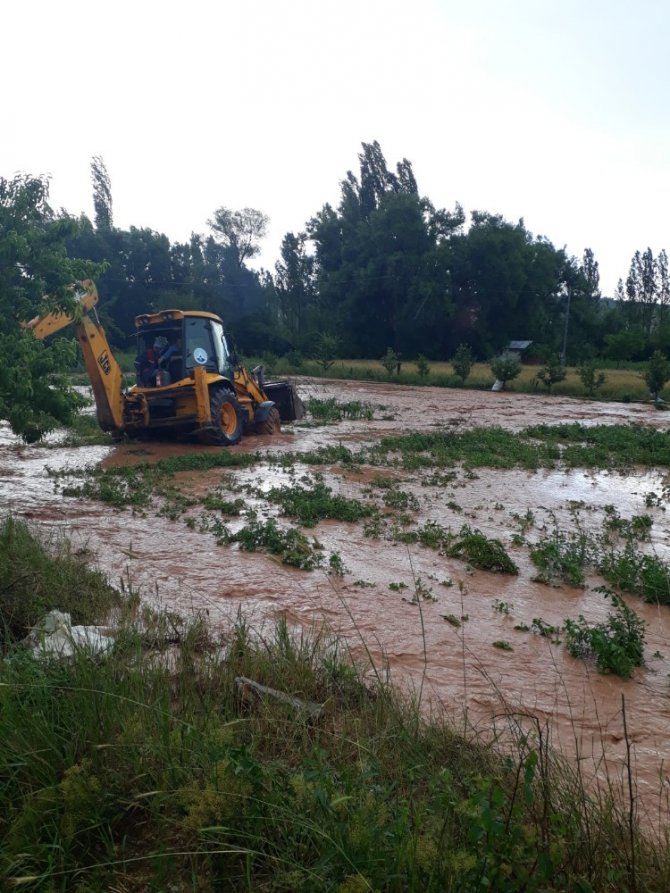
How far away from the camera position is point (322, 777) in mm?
2746

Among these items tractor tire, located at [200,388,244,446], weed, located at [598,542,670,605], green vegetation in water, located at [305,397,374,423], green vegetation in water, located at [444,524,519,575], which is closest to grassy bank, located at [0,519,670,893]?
weed, located at [598,542,670,605]

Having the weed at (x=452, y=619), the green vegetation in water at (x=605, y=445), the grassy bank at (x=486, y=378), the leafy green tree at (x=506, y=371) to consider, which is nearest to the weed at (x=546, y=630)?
the weed at (x=452, y=619)

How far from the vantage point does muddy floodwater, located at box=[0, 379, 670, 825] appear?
194 inches

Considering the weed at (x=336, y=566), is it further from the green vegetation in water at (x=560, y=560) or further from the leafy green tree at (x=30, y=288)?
the leafy green tree at (x=30, y=288)

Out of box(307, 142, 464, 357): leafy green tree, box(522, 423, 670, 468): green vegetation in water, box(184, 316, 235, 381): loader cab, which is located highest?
box(307, 142, 464, 357): leafy green tree

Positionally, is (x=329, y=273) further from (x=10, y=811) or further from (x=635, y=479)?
(x=10, y=811)

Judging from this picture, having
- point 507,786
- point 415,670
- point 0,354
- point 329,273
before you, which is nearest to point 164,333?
point 0,354

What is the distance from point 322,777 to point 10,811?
1299mm

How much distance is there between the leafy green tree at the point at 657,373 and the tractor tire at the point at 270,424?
2043 centimetres

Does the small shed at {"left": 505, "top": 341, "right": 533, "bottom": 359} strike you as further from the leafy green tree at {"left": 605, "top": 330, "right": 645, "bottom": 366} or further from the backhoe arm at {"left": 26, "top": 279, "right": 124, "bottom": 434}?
the backhoe arm at {"left": 26, "top": 279, "right": 124, "bottom": 434}

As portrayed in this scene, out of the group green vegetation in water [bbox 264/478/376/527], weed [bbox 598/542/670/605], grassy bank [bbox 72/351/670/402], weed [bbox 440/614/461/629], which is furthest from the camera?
grassy bank [bbox 72/351/670/402]

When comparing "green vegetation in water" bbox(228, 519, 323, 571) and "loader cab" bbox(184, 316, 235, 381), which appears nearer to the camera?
"green vegetation in water" bbox(228, 519, 323, 571)

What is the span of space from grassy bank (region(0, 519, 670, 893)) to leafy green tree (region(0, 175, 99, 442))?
17.4 ft

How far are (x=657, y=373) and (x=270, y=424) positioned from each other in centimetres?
2141
